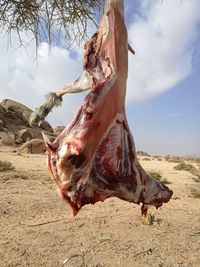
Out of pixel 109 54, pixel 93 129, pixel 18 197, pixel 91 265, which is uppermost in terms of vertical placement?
pixel 109 54

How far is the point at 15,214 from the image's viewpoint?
7.01m

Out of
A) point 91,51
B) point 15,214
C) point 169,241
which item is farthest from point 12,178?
point 91,51

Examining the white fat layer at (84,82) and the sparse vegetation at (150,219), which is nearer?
the white fat layer at (84,82)

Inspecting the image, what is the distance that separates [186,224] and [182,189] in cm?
454

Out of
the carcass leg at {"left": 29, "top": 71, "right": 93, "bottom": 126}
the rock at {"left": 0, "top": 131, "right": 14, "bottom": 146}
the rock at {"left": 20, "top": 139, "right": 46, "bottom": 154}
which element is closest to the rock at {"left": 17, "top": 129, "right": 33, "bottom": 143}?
the rock at {"left": 0, "top": 131, "right": 14, "bottom": 146}

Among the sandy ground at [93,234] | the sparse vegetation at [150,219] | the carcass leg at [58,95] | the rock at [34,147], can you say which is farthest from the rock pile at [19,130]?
the carcass leg at [58,95]

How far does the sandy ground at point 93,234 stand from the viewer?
17.4 ft

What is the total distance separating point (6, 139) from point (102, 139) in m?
23.7

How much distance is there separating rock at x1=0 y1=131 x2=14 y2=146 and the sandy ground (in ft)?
52.2

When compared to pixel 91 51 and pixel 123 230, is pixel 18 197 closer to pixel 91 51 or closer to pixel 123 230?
pixel 123 230

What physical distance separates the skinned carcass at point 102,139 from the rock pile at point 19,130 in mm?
18656

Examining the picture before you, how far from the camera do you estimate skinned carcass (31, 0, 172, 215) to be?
6.25 feet

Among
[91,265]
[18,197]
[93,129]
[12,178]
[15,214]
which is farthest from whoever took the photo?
[12,178]

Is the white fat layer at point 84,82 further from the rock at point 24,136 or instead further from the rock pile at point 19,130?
the rock at point 24,136
